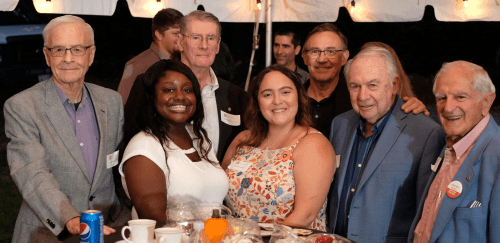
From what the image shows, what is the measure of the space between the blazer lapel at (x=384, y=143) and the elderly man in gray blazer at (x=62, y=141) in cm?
144

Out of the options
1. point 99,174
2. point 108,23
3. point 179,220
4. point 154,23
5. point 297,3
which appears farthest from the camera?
point 108,23

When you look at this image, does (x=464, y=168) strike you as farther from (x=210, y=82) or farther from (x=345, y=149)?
(x=210, y=82)

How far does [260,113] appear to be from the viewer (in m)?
3.29

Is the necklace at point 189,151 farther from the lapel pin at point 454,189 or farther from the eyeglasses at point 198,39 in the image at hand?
the lapel pin at point 454,189

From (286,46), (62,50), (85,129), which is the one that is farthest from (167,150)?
(286,46)

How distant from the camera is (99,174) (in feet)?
9.68

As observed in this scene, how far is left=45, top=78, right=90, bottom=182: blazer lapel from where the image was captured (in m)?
2.86

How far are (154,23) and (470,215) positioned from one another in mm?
3533

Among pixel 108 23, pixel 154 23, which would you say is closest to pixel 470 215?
pixel 154 23

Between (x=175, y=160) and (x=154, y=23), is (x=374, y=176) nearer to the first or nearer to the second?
(x=175, y=160)

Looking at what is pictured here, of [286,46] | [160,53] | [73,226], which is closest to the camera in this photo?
[73,226]

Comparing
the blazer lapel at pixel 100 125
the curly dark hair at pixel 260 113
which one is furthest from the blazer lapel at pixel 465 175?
the blazer lapel at pixel 100 125

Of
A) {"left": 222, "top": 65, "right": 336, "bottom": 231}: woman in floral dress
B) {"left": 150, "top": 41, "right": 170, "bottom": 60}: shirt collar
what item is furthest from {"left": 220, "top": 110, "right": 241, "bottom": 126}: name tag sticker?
{"left": 150, "top": 41, "right": 170, "bottom": 60}: shirt collar

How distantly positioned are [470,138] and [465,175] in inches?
7.3
